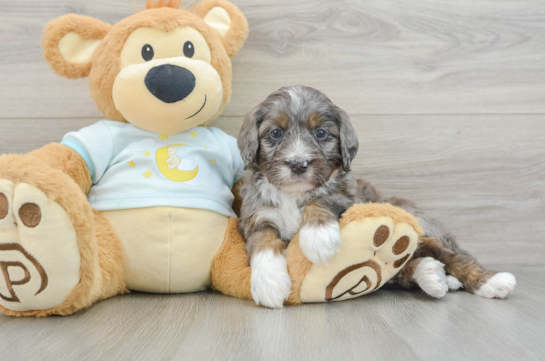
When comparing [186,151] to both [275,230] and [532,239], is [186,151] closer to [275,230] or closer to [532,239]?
[275,230]

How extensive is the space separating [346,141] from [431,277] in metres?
0.71

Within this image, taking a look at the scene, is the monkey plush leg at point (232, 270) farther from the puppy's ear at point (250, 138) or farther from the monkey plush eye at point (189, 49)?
Answer: the monkey plush eye at point (189, 49)

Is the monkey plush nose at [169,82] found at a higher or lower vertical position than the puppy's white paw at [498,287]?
higher

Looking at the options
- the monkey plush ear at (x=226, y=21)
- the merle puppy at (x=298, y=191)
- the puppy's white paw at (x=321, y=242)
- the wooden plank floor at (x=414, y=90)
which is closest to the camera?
the puppy's white paw at (x=321, y=242)

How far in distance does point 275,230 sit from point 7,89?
1788 millimetres

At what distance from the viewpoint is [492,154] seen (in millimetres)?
2654

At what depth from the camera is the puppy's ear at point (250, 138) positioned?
190 cm

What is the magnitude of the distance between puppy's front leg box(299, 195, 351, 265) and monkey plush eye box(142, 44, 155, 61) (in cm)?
99

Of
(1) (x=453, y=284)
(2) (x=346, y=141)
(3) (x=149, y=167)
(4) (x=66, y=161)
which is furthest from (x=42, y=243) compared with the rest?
(1) (x=453, y=284)

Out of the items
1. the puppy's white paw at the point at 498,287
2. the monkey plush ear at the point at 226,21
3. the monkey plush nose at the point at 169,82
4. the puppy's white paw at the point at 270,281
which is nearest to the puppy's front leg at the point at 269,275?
the puppy's white paw at the point at 270,281

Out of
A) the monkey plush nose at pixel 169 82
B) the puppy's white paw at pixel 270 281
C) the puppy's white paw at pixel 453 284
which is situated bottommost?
the puppy's white paw at pixel 453 284

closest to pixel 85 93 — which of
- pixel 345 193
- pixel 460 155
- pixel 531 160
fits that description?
pixel 345 193

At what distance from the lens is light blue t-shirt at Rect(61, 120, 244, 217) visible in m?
1.92

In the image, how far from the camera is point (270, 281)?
170 centimetres
